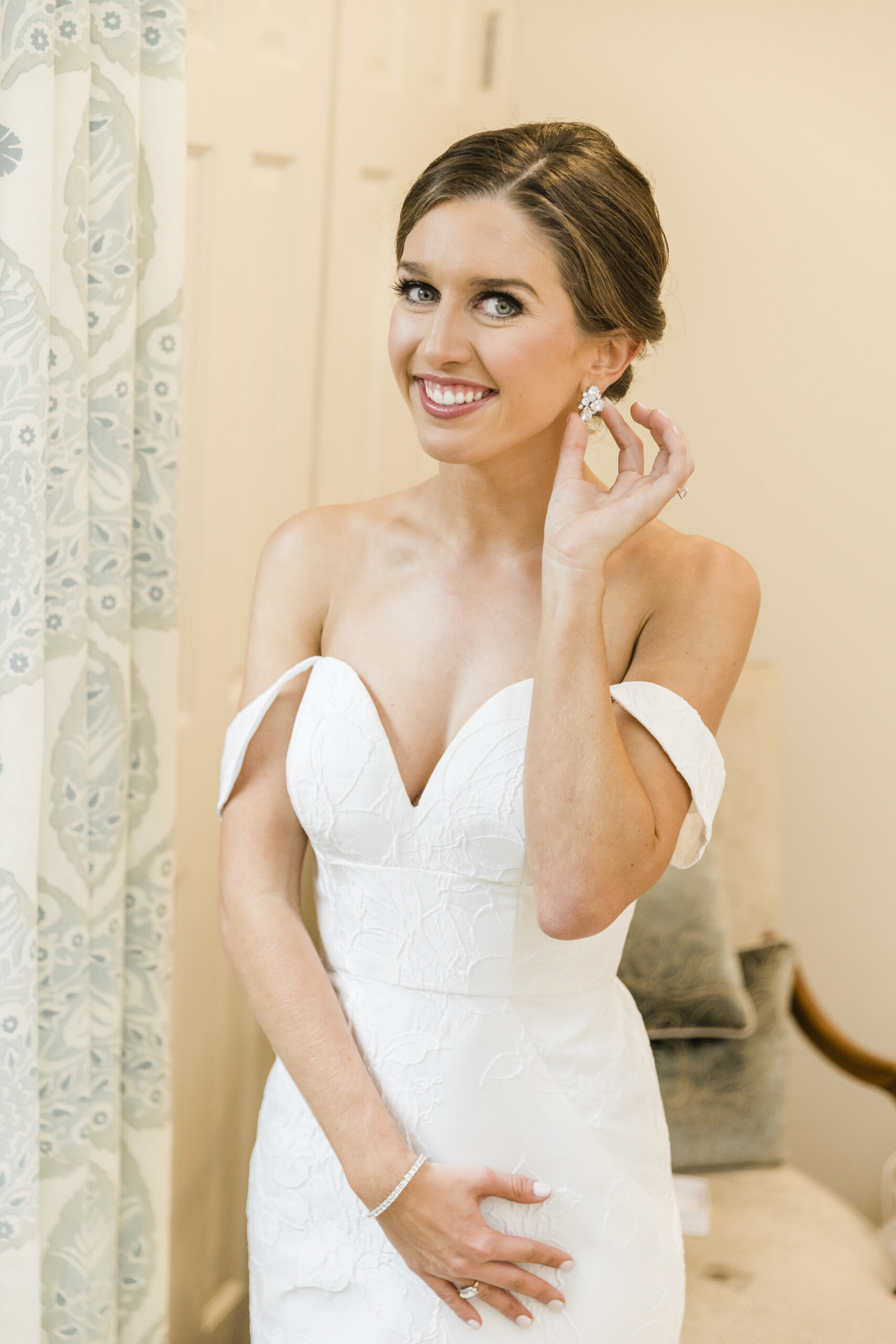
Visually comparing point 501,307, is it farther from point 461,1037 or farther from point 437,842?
point 461,1037

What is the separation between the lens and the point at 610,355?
133 cm

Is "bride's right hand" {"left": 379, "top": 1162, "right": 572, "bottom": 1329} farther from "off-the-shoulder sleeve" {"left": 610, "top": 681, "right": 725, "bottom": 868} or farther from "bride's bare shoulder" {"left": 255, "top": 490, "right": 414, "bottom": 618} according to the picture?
"bride's bare shoulder" {"left": 255, "top": 490, "right": 414, "bottom": 618}

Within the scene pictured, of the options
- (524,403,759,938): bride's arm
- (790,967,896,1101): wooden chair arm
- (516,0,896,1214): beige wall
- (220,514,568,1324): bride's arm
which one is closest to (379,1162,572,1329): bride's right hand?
(220,514,568,1324): bride's arm

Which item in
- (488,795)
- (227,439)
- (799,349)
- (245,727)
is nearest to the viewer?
(488,795)

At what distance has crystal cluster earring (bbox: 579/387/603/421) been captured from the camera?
4.27 ft

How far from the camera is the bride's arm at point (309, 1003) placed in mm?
1262

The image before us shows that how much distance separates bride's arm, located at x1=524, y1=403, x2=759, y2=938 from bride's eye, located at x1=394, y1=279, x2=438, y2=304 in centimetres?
19

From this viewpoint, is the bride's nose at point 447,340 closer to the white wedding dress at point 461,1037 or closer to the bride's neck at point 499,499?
the bride's neck at point 499,499

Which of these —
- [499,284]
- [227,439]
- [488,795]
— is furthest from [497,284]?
[227,439]

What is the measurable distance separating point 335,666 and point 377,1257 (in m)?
0.61

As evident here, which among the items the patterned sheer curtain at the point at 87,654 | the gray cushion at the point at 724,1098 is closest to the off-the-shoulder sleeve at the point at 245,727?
the patterned sheer curtain at the point at 87,654

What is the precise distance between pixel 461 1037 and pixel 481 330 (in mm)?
704

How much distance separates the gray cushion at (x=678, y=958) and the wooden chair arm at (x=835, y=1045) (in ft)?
1.20

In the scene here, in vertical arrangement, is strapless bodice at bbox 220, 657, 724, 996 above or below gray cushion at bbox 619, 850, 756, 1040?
above
